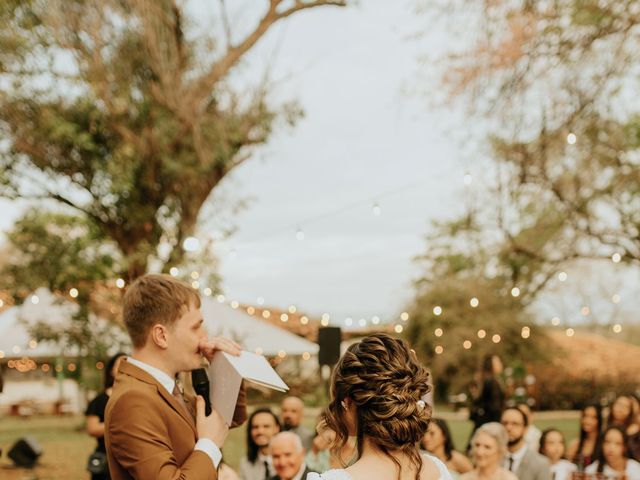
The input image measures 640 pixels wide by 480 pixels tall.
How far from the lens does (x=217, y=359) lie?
7.47 ft

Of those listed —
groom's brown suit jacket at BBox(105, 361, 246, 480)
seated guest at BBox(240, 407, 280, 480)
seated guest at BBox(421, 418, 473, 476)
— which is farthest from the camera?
seated guest at BBox(421, 418, 473, 476)

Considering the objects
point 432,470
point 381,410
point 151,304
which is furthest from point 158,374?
point 432,470

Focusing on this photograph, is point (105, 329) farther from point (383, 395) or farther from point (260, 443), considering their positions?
point (383, 395)

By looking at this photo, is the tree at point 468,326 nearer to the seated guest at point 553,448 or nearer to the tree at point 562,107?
the tree at point 562,107

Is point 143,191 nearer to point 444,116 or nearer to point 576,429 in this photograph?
point 444,116

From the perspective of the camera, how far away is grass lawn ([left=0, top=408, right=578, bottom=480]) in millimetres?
12172

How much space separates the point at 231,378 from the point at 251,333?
362 inches

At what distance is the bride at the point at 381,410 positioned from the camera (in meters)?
1.95

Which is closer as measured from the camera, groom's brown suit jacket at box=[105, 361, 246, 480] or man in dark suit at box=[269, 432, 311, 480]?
groom's brown suit jacket at box=[105, 361, 246, 480]

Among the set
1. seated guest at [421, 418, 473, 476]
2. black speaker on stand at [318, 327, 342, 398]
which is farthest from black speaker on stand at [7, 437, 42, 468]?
seated guest at [421, 418, 473, 476]

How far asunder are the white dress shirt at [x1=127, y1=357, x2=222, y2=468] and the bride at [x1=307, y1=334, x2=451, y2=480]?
324 millimetres

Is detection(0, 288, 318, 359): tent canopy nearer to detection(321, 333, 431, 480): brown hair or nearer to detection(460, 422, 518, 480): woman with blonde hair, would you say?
detection(460, 422, 518, 480): woman with blonde hair

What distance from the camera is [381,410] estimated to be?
1.96 meters

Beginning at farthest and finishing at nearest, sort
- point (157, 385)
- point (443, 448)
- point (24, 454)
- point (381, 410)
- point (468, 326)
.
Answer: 1. point (468, 326)
2. point (24, 454)
3. point (443, 448)
4. point (157, 385)
5. point (381, 410)
